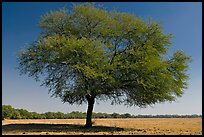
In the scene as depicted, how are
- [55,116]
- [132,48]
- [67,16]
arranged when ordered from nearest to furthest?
[132,48]
[67,16]
[55,116]

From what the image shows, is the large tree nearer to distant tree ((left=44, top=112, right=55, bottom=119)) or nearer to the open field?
the open field

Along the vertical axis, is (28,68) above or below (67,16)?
below

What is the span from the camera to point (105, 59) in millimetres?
28844

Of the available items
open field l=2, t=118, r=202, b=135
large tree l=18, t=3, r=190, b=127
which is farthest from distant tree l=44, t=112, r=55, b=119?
large tree l=18, t=3, r=190, b=127

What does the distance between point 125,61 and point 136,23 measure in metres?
4.34

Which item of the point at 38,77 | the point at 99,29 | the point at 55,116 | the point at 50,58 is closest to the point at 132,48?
the point at 99,29

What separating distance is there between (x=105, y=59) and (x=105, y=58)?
0.33 feet

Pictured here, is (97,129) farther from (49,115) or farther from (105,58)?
(49,115)

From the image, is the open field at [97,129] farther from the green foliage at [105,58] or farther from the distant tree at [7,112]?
the distant tree at [7,112]

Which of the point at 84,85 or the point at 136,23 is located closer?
the point at 84,85

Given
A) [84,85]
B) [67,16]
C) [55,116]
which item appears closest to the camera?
[84,85]

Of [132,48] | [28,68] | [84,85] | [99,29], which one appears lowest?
[84,85]

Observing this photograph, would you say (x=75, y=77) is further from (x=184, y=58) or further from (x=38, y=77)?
(x=184, y=58)

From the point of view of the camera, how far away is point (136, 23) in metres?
31.0
